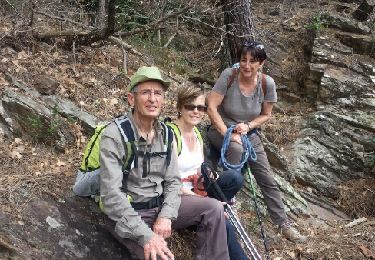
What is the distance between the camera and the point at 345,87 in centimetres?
916

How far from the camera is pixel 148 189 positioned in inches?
152

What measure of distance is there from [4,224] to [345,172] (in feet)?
19.6

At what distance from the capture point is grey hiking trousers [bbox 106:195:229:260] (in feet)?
12.5

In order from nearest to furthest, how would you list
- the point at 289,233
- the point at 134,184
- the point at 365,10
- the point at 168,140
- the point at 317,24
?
the point at 134,184, the point at 168,140, the point at 289,233, the point at 317,24, the point at 365,10

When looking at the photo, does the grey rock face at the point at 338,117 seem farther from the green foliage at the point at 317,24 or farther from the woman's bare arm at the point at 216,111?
the woman's bare arm at the point at 216,111

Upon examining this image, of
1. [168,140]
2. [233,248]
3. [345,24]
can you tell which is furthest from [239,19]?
[233,248]

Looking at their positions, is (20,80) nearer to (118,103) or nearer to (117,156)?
(118,103)

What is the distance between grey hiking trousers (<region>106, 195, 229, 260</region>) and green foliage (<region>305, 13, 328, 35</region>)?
7684mm

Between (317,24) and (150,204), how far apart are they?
8170 millimetres

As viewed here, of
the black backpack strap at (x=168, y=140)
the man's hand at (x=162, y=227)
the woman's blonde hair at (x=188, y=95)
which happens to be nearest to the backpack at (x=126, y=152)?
the black backpack strap at (x=168, y=140)

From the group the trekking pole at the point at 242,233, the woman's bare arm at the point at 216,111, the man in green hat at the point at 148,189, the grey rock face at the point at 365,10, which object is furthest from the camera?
the grey rock face at the point at 365,10

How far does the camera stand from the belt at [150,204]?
3814 millimetres

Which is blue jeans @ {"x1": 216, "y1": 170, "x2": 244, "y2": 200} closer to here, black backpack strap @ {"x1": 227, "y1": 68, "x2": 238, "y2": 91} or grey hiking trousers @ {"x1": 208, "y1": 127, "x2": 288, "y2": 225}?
grey hiking trousers @ {"x1": 208, "y1": 127, "x2": 288, "y2": 225}

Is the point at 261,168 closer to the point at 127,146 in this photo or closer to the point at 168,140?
the point at 168,140
